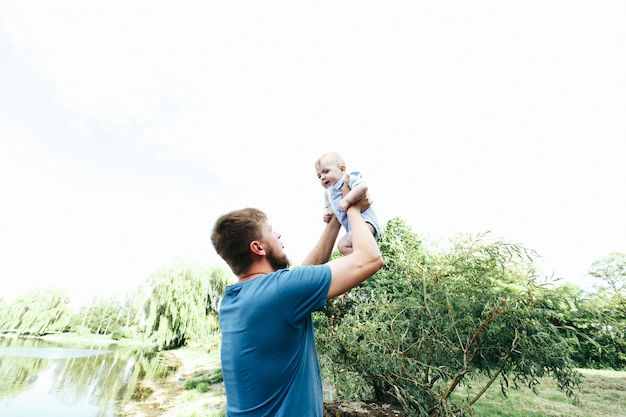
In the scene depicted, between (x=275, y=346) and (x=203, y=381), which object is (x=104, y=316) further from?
(x=275, y=346)

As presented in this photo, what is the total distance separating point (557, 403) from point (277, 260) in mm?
9488

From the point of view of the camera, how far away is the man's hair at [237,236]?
1358mm

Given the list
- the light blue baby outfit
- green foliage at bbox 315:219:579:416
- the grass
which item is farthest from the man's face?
the grass

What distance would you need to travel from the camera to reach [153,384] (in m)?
12.7

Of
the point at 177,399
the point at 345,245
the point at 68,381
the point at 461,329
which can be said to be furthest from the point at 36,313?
the point at 345,245

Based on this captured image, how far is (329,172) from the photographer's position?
231cm

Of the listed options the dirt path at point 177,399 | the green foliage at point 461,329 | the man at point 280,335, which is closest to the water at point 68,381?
the dirt path at point 177,399

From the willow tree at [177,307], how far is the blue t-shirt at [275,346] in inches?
735

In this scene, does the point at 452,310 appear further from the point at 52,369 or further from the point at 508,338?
the point at 52,369

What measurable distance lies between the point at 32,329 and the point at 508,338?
34.8 meters

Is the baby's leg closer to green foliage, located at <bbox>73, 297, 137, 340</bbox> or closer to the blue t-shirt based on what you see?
the blue t-shirt

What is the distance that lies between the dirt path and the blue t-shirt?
917 centimetres

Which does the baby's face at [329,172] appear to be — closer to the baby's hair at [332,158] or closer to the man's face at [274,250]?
the baby's hair at [332,158]

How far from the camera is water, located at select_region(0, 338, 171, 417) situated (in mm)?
9703
